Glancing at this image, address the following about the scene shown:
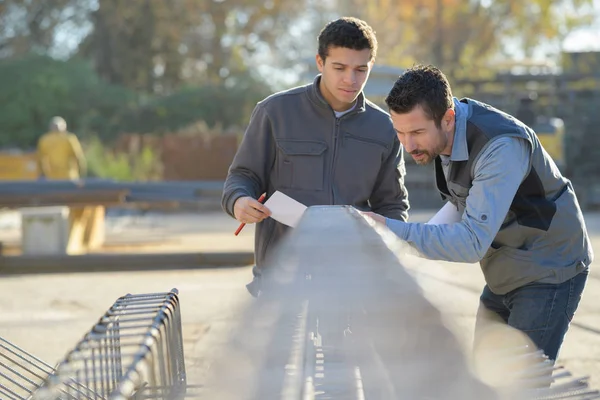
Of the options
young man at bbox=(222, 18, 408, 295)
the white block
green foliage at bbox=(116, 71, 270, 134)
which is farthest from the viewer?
green foliage at bbox=(116, 71, 270, 134)

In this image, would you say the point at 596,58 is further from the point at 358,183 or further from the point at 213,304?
the point at 358,183

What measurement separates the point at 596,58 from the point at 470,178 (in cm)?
3028

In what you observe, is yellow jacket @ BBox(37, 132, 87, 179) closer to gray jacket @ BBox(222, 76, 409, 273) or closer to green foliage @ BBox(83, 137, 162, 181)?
green foliage @ BBox(83, 137, 162, 181)

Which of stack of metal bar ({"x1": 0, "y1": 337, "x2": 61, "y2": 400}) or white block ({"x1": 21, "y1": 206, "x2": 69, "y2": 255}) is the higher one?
stack of metal bar ({"x1": 0, "y1": 337, "x2": 61, "y2": 400})

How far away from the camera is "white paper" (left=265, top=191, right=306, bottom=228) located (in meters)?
4.15

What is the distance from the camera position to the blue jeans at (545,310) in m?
3.87

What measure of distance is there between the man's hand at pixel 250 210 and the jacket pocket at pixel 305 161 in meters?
0.32

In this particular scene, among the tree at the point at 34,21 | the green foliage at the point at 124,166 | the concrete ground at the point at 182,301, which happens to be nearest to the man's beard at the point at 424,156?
the concrete ground at the point at 182,301

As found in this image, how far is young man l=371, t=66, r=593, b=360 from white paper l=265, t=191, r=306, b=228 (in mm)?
561

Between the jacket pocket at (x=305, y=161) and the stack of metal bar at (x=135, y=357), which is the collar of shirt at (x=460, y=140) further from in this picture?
the stack of metal bar at (x=135, y=357)

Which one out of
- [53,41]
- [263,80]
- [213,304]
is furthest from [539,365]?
[53,41]

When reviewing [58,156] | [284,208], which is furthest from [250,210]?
[58,156]

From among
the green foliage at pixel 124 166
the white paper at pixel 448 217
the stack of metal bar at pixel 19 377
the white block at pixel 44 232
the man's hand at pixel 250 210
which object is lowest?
the green foliage at pixel 124 166

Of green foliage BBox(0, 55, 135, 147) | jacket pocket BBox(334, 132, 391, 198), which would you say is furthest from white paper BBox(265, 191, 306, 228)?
green foliage BBox(0, 55, 135, 147)
